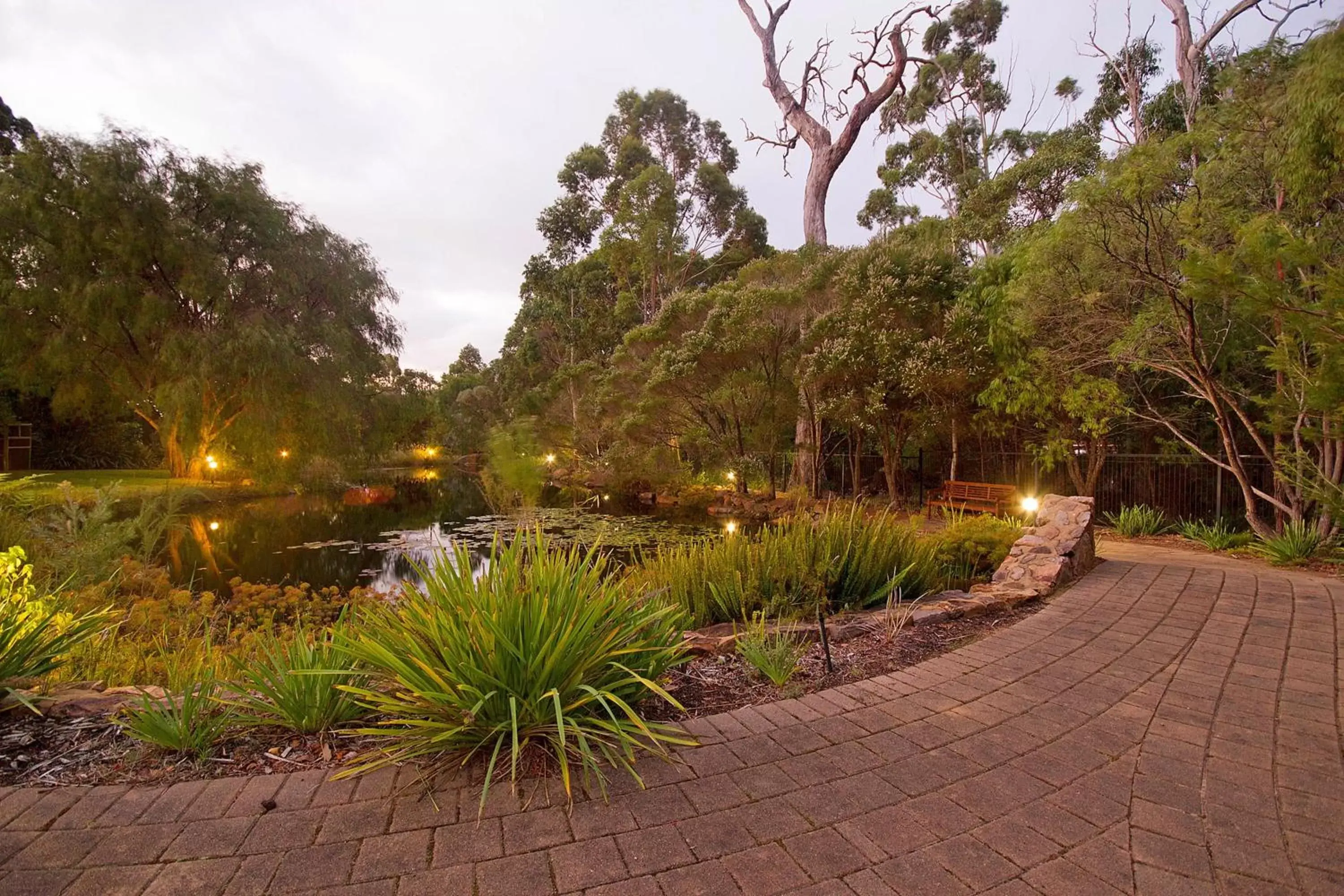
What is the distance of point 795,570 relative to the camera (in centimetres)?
438

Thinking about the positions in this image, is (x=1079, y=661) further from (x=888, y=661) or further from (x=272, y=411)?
(x=272, y=411)

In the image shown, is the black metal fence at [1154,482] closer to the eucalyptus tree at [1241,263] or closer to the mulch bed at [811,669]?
the eucalyptus tree at [1241,263]

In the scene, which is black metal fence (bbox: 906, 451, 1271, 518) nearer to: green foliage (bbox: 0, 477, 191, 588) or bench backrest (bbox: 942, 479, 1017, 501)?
bench backrest (bbox: 942, 479, 1017, 501)

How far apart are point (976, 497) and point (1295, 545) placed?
16.6 ft

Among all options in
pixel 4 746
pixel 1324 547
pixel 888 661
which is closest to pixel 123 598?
pixel 4 746

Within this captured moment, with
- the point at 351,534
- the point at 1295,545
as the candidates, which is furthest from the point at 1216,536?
the point at 351,534

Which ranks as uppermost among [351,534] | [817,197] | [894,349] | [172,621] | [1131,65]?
[1131,65]

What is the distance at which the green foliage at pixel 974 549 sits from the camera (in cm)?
590

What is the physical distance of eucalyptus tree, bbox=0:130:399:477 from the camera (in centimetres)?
1472

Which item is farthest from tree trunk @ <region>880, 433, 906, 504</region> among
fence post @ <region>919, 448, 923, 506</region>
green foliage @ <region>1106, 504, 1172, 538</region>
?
green foliage @ <region>1106, 504, 1172, 538</region>

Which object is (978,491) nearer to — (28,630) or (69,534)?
(28,630)

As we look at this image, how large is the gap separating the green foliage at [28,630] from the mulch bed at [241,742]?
0.19 meters

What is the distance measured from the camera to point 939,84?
20.7 meters

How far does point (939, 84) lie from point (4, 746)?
1012 inches
